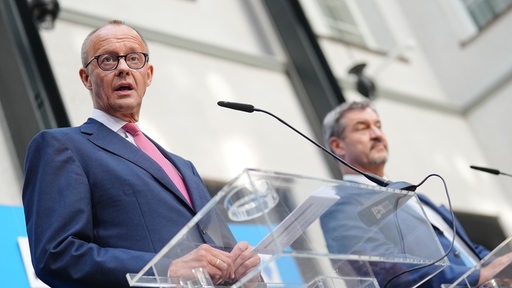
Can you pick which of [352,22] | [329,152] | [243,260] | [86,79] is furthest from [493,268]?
[352,22]

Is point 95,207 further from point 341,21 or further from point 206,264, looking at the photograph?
point 341,21

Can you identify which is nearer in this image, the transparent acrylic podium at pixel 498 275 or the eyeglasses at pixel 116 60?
the transparent acrylic podium at pixel 498 275

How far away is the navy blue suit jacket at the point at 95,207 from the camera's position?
2.05 m

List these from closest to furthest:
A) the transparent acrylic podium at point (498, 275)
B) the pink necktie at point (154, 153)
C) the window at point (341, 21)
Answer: the transparent acrylic podium at point (498, 275)
the pink necktie at point (154, 153)
the window at point (341, 21)

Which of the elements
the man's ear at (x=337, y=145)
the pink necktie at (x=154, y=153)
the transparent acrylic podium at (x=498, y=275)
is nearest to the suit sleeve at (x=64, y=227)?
the pink necktie at (x=154, y=153)

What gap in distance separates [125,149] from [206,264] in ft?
1.77

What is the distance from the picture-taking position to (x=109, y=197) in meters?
2.25

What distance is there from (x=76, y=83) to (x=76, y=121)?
0.31m

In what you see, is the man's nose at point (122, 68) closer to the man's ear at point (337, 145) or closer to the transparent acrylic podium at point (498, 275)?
the transparent acrylic podium at point (498, 275)

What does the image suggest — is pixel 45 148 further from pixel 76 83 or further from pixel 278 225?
pixel 76 83

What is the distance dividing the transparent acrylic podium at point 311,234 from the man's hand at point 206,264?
0.5 inches

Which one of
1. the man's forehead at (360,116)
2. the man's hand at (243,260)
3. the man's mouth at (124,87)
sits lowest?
the man's hand at (243,260)

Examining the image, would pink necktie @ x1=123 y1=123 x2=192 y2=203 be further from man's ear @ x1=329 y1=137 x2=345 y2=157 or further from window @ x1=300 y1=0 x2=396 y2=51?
window @ x1=300 y1=0 x2=396 y2=51

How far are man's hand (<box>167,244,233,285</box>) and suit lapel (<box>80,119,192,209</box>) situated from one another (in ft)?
1.26
